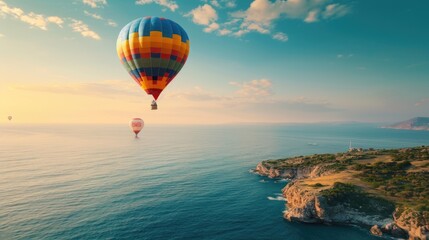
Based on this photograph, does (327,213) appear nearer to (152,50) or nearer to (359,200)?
(359,200)

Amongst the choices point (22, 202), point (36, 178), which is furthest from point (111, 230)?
point (36, 178)

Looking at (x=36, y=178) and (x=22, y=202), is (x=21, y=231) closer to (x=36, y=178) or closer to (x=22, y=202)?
(x=22, y=202)

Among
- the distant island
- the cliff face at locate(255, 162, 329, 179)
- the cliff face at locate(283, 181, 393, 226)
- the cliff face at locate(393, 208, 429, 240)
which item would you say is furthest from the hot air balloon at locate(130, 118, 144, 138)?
the cliff face at locate(393, 208, 429, 240)

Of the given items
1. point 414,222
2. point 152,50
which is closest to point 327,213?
point 414,222

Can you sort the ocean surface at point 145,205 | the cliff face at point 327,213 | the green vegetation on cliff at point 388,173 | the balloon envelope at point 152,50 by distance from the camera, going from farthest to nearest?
the green vegetation on cliff at point 388,173, the cliff face at point 327,213, the ocean surface at point 145,205, the balloon envelope at point 152,50

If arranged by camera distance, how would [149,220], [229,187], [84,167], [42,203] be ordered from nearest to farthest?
[149,220] → [42,203] → [229,187] → [84,167]

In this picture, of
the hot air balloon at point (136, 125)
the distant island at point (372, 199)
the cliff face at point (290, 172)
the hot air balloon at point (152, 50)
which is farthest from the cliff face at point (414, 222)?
the hot air balloon at point (136, 125)

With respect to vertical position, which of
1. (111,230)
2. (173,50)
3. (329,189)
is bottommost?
(111,230)

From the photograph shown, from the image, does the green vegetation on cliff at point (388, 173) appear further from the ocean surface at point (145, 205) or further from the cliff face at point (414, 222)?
the ocean surface at point (145, 205)
